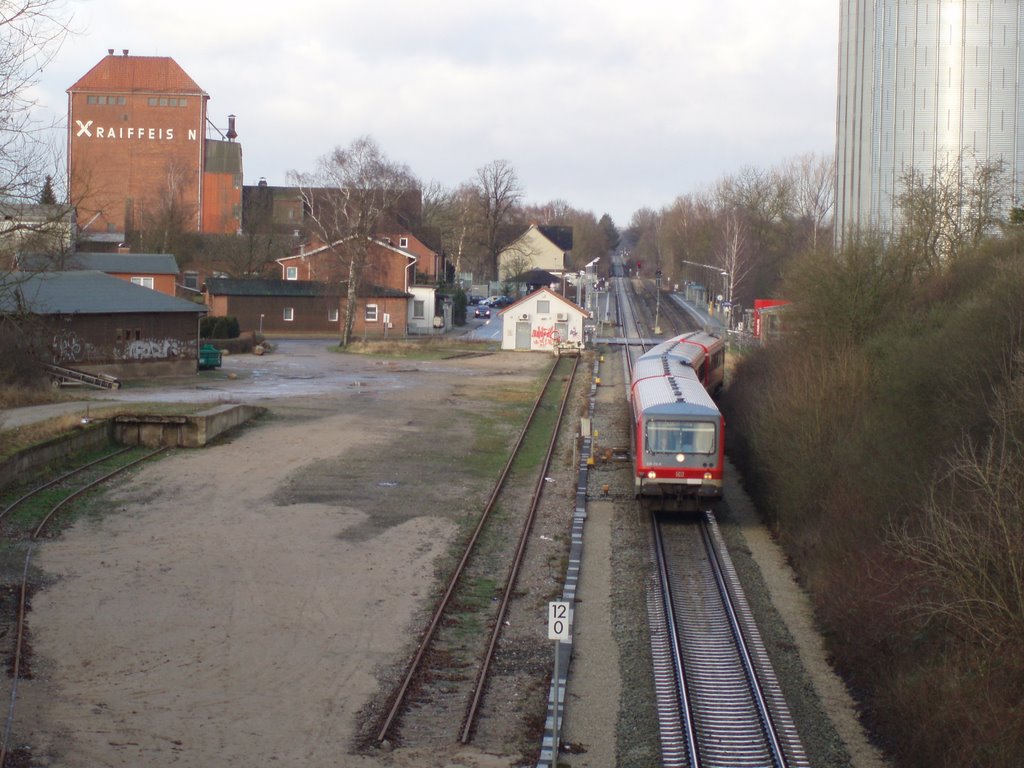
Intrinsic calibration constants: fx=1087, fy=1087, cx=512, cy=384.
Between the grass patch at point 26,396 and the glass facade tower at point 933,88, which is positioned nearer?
the grass patch at point 26,396

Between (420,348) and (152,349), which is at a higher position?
(420,348)

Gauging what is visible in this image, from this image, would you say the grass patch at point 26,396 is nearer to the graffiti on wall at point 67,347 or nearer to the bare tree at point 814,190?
the graffiti on wall at point 67,347

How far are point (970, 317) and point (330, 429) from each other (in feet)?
62.2

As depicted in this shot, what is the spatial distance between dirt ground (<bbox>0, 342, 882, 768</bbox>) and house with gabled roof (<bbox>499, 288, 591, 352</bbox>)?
31010mm

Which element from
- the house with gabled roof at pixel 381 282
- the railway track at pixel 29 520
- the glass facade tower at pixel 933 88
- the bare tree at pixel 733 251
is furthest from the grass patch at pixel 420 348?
the railway track at pixel 29 520

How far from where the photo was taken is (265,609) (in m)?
15.2

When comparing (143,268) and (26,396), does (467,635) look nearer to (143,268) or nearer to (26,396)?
(26,396)

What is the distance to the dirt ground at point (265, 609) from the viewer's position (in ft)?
36.0

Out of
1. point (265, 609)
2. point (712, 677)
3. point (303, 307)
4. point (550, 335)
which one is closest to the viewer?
point (712, 677)

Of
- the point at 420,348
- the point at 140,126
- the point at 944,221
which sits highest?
the point at 140,126

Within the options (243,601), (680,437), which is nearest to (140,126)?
(680,437)

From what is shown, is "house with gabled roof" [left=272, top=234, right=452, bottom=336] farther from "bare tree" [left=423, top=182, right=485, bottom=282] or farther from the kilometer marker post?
the kilometer marker post

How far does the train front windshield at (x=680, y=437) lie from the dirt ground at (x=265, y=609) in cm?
191

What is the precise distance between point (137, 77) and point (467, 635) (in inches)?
3157
